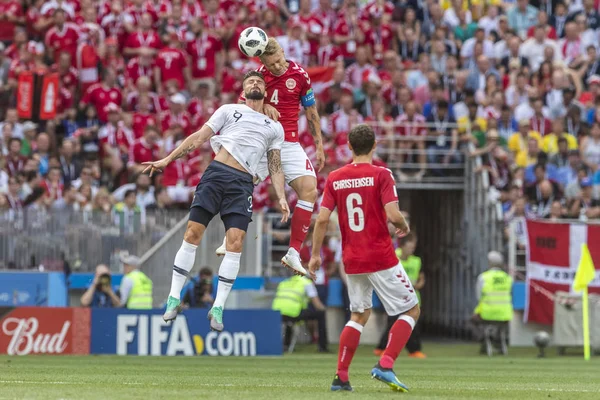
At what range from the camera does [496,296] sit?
889 inches

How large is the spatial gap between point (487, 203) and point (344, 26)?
209 inches

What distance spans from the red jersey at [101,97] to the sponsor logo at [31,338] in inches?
260

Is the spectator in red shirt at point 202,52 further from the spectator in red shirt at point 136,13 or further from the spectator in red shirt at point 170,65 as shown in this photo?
the spectator in red shirt at point 136,13

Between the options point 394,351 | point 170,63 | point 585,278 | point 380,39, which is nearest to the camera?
point 394,351

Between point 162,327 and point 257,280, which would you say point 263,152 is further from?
point 257,280

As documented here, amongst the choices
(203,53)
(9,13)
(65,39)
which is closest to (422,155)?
(203,53)

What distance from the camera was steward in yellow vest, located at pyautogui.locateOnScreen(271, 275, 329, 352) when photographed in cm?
2225

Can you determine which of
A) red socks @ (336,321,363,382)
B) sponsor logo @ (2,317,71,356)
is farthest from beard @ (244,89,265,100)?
sponsor logo @ (2,317,71,356)

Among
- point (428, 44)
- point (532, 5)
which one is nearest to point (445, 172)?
point (428, 44)

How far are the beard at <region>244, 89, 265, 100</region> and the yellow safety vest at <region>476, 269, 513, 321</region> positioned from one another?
10413 mm

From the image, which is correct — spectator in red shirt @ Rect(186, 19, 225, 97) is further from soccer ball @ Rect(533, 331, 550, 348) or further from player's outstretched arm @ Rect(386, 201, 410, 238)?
player's outstretched arm @ Rect(386, 201, 410, 238)

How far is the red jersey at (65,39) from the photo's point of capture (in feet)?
83.1

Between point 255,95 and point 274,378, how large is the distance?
3.05 meters

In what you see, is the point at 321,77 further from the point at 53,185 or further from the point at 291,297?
the point at 53,185
